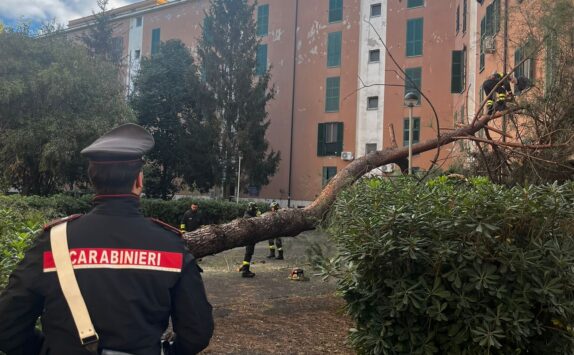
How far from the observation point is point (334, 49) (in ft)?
101

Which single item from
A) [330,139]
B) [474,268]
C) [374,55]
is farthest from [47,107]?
[474,268]

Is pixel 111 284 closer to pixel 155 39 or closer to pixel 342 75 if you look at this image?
pixel 342 75

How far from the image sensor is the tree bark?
19.7 feet

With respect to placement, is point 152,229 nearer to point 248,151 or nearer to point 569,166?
point 569,166

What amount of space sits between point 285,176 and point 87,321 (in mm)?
30316

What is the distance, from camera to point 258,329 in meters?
6.16

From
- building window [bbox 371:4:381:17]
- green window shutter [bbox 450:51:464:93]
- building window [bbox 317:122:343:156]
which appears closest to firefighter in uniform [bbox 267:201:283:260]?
green window shutter [bbox 450:51:464:93]

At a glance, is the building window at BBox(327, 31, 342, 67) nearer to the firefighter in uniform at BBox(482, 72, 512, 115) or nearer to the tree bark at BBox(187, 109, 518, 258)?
the tree bark at BBox(187, 109, 518, 258)

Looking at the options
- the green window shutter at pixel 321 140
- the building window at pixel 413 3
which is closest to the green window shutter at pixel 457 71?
the building window at pixel 413 3

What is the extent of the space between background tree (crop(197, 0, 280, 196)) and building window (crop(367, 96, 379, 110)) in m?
6.11

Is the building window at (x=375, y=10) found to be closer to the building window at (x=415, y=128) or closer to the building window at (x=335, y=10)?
the building window at (x=335, y=10)

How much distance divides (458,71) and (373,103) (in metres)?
7.61

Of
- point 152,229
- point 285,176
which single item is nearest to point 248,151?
point 285,176

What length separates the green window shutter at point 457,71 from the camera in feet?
73.0
